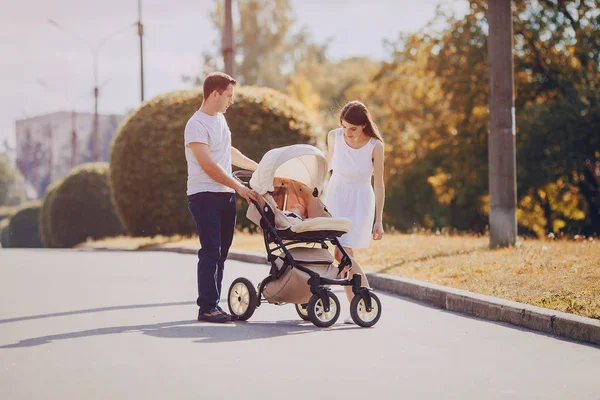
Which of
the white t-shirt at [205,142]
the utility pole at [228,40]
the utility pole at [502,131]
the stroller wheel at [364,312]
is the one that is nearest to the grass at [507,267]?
the utility pole at [502,131]

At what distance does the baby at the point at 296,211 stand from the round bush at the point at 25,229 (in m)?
47.4

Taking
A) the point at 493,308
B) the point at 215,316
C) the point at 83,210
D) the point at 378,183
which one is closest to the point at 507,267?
the point at 493,308

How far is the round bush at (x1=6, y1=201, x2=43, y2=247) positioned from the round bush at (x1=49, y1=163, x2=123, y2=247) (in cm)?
1959

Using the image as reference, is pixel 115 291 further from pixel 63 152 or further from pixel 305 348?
pixel 63 152

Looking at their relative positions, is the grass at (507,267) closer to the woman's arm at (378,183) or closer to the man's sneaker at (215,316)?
the woman's arm at (378,183)

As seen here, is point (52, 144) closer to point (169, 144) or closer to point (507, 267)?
point (169, 144)

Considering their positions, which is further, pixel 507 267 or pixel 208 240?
pixel 507 267

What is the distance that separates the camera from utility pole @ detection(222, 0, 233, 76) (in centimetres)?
2134

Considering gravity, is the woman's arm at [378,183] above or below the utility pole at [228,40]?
below

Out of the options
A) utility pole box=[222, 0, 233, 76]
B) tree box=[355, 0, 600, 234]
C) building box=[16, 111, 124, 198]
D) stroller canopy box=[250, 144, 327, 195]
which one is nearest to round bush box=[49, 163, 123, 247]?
tree box=[355, 0, 600, 234]

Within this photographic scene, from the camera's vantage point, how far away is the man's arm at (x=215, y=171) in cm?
863

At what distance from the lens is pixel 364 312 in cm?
873

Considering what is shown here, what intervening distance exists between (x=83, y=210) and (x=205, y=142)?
27.6 meters

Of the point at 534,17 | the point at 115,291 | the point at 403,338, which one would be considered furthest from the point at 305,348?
the point at 534,17
